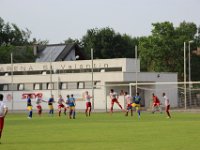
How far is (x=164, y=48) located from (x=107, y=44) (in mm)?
15403

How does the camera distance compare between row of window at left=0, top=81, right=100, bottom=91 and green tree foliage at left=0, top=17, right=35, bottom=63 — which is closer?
row of window at left=0, top=81, right=100, bottom=91

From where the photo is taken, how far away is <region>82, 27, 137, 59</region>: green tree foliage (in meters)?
108

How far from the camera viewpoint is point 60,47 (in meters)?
101

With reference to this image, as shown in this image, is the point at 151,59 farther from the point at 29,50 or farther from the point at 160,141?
the point at 160,141

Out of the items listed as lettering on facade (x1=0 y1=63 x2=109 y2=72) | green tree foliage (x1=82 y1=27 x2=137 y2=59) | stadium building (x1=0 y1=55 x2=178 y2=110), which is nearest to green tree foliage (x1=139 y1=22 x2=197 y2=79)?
green tree foliage (x1=82 y1=27 x2=137 y2=59)

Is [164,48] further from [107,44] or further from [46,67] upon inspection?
[46,67]

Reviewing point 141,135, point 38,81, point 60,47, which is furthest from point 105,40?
point 141,135

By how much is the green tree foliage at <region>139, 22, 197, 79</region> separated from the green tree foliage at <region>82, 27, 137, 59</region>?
1002 cm

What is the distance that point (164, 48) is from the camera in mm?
96312

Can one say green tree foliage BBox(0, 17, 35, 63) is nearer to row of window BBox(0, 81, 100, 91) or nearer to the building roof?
the building roof

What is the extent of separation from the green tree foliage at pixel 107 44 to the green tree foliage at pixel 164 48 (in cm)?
1002

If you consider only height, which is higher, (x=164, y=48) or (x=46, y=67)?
(x=164, y=48)

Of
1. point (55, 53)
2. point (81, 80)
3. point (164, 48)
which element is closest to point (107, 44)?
point (55, 53)

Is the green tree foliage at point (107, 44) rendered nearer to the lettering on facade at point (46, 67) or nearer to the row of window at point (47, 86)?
the lettering on facade at point (46, 67)
